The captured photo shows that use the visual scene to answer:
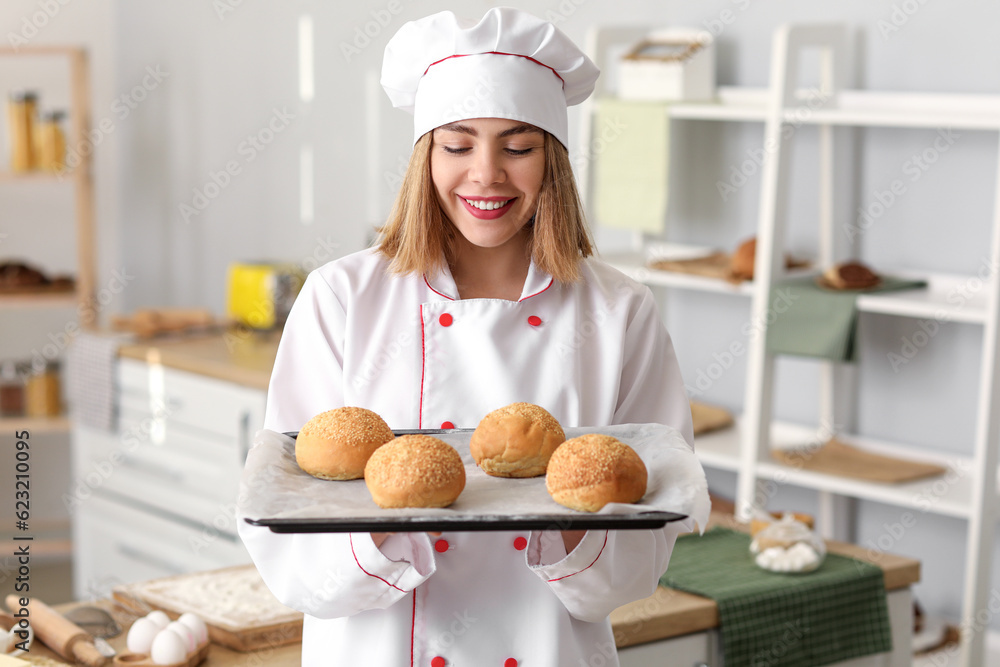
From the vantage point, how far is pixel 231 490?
3115 millimetres

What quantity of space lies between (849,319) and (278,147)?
7.20 ft

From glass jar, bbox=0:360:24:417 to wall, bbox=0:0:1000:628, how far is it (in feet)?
2.10

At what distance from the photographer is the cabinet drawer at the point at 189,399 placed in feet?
10.00

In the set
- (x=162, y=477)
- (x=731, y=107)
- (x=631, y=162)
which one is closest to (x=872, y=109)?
(x=731, y=107)

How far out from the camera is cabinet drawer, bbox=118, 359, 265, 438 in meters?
3.05

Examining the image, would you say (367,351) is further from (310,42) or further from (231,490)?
(310,42)

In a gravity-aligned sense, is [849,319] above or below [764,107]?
below

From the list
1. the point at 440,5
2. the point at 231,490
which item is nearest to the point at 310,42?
the point at 440,5

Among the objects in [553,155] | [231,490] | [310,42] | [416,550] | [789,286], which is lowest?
[231,490]

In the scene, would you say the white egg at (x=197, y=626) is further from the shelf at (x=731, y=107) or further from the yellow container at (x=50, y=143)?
the yellow container at (x=50, y=143)

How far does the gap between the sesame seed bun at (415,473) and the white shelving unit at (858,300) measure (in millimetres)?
1424

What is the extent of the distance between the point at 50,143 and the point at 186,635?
2947mm

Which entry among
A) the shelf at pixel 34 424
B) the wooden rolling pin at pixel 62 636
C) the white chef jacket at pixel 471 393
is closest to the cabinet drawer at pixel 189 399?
the shelf at pixel 34 424

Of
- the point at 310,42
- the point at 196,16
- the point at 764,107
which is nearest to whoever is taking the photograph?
the point at 764,107
